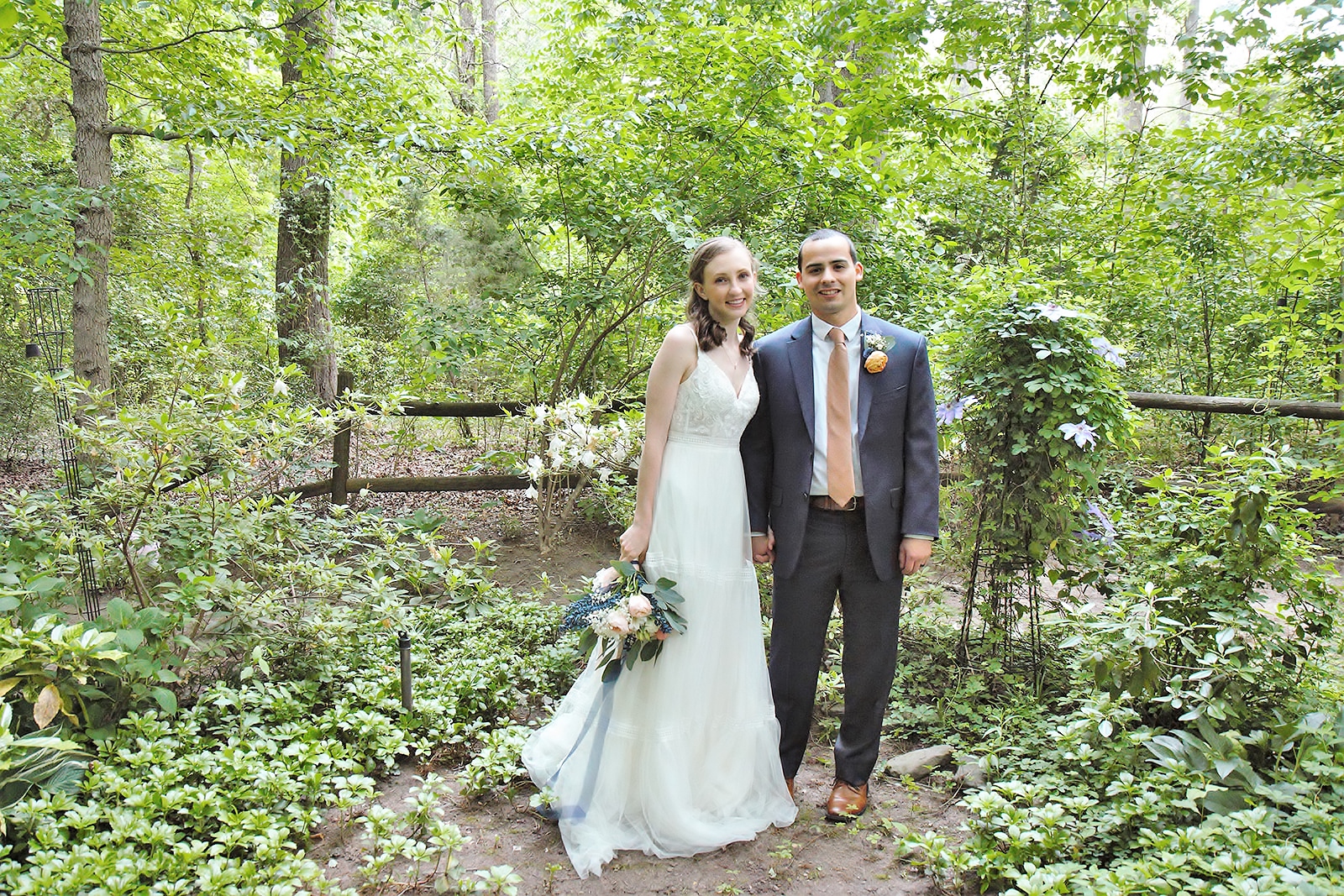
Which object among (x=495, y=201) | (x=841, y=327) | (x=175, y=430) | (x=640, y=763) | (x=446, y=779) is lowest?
(x=446, y=779)

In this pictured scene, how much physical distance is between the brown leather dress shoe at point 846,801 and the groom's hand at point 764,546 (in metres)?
0.84

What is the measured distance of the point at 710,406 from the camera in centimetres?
269

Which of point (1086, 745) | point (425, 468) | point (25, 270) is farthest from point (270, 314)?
point (1086, 745)

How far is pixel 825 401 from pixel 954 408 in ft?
3.69

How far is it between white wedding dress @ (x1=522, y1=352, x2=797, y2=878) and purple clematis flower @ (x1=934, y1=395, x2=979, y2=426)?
125 centimetres

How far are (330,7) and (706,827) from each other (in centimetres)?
684

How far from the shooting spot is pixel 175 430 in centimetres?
300

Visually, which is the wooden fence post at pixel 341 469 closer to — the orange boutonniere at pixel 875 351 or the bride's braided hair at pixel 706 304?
the bride's braided hair at pixel 706 304

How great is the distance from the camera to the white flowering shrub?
442 centimetres

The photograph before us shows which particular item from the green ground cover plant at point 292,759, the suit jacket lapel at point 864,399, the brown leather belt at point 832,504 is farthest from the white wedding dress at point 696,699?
the green ground cover plant at point 292,759

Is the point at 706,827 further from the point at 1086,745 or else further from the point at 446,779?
the point at 1086,745

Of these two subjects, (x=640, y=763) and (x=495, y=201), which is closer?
(x=640, y=763)

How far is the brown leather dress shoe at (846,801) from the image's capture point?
2785 millimetres

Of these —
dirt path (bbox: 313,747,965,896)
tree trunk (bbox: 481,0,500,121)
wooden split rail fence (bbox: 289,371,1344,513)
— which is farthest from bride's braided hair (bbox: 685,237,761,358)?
tree trunk (bbox: 481,0,500,121)
